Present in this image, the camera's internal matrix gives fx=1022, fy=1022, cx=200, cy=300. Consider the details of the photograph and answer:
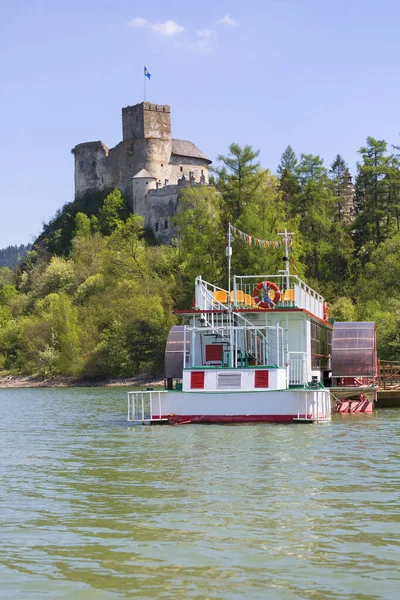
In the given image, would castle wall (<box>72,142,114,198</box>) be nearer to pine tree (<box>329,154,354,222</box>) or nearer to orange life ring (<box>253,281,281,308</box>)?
pine tree (<box>329,154,354,222</box>)

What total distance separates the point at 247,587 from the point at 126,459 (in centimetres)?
1286

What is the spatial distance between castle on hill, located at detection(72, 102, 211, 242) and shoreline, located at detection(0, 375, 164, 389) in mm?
41070

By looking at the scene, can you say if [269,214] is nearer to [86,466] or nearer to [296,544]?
[86,466]

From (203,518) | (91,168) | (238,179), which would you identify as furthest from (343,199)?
(203,518)

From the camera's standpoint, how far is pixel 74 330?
9462cm

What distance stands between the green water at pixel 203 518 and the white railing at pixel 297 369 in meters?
7.50

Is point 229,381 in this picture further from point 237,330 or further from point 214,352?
point 214,352

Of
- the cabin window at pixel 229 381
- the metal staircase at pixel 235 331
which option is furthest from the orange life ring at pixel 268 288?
the cabin window at pixel 229 381

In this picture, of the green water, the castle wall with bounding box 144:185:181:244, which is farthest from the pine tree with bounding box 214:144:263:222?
the green water

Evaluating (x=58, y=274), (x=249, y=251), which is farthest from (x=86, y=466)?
(x=58, y=274)

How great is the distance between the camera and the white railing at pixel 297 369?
1506 inches

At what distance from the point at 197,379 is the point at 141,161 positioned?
106 m

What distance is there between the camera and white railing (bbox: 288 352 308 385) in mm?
38250

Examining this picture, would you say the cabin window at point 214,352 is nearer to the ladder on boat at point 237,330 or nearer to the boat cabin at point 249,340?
the boat cabin at point 249,340
